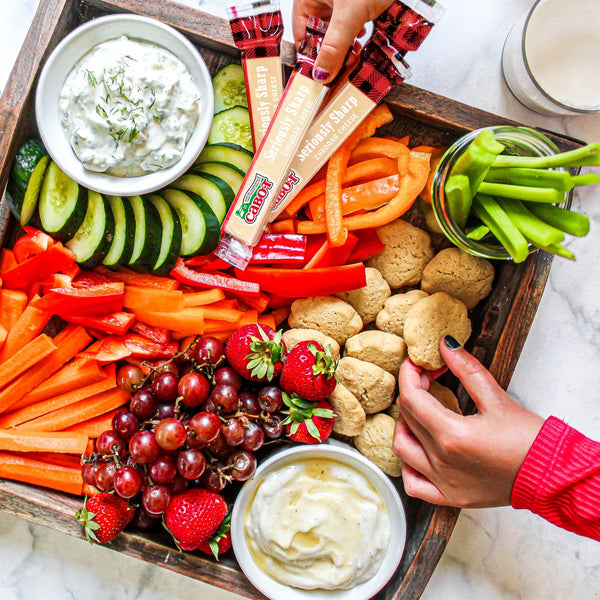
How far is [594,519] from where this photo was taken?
1284 mm

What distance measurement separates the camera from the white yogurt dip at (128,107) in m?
1.43

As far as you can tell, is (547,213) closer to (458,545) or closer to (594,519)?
(594,519)

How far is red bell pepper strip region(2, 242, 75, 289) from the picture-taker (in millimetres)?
1560

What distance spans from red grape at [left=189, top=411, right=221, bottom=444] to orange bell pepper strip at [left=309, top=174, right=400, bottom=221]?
698 mm

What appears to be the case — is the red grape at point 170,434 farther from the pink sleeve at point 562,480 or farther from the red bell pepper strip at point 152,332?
the pink sleeve at point 562,480

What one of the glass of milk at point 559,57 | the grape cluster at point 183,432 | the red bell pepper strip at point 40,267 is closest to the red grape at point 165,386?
the grape cluster at point 183,432

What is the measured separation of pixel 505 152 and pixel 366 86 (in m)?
0.42

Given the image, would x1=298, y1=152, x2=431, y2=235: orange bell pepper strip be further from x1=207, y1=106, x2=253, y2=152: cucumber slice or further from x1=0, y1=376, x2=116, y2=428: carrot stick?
x1=0, y1=376, x2=116, y2=428: carrot stick

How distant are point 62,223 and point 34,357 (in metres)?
0.39

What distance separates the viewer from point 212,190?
162 cm

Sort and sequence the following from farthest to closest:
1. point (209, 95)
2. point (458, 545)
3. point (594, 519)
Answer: point (458, 545) < point (209, 95) < point (594, 519)

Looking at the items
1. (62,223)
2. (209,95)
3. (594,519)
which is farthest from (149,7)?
(594,519)

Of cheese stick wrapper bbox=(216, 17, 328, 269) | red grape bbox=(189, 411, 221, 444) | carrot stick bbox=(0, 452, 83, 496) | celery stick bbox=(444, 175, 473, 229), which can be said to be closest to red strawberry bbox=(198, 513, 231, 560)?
red grape bbox=(189, 411, 221, 444)

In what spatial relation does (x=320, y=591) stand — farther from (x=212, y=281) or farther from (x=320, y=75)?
(x=320, y=75)
